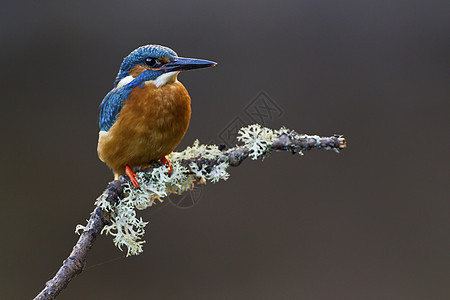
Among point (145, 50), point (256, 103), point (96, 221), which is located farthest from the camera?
point (256, 103)

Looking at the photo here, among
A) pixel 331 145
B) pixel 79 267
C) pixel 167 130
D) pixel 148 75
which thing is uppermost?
pixel 148 75

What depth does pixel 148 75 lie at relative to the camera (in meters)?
1.00

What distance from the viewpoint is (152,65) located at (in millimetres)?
997

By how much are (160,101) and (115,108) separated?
13 cm

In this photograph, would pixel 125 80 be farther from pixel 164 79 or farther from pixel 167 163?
pixel 167 163

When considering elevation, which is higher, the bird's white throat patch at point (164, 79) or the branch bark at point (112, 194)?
the bird's white throat patch at point (164, 79)

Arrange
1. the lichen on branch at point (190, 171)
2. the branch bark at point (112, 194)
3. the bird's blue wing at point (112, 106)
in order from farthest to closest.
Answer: the bird's blue wing at point (112, 106)
the lichen on branch at point (190, 171)
the branch bark at point (112, 194)

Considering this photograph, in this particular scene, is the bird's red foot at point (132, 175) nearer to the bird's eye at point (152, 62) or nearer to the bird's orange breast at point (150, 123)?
the bird's orange breast at point (150, 123)

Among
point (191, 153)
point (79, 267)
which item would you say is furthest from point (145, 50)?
point (79, 267)

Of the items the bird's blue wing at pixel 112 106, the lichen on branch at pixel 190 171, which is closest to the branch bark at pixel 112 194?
the lichen on branch at pixel 190 171

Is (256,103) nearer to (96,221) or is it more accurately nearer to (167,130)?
(167,130)

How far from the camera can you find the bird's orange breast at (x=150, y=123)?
3.28 ft

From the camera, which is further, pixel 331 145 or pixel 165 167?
pixel 165 167

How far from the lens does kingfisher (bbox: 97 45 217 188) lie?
3.26ft
